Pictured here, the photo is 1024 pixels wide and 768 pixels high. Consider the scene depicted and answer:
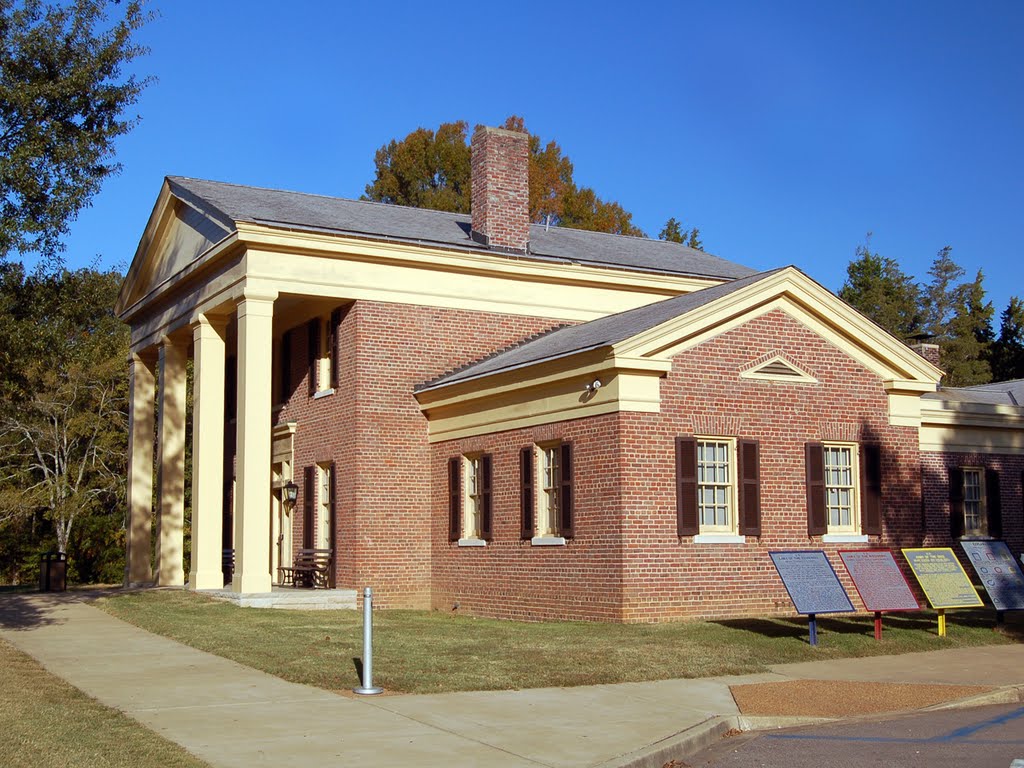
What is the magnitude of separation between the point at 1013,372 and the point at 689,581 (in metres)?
41.4

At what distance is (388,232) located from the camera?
23641 mm

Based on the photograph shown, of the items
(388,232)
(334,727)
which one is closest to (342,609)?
(388,232)

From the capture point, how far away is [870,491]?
794 inches

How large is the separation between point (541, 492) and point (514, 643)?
16.1 feet

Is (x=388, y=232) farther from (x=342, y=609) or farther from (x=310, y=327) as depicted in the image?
(x=342, y=609)

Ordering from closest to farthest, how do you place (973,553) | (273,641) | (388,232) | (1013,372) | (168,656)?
1. (168,656)
2. (273,641)
3. (973,553)
4. (388,232)
5. (1013,372)

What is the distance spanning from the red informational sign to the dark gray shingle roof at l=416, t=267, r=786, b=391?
471cm

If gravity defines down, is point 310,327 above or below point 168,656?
above

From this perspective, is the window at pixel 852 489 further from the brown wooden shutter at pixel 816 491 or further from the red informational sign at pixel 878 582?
the red informational sign at pixel 878 582

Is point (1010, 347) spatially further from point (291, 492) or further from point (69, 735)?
point (69, 735)

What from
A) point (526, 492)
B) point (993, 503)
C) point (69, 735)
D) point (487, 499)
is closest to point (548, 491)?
point (526, 492)

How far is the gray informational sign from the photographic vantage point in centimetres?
1655

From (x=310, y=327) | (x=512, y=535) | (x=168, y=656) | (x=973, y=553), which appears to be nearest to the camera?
(x=168, y=656)

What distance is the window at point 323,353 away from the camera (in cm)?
2380
